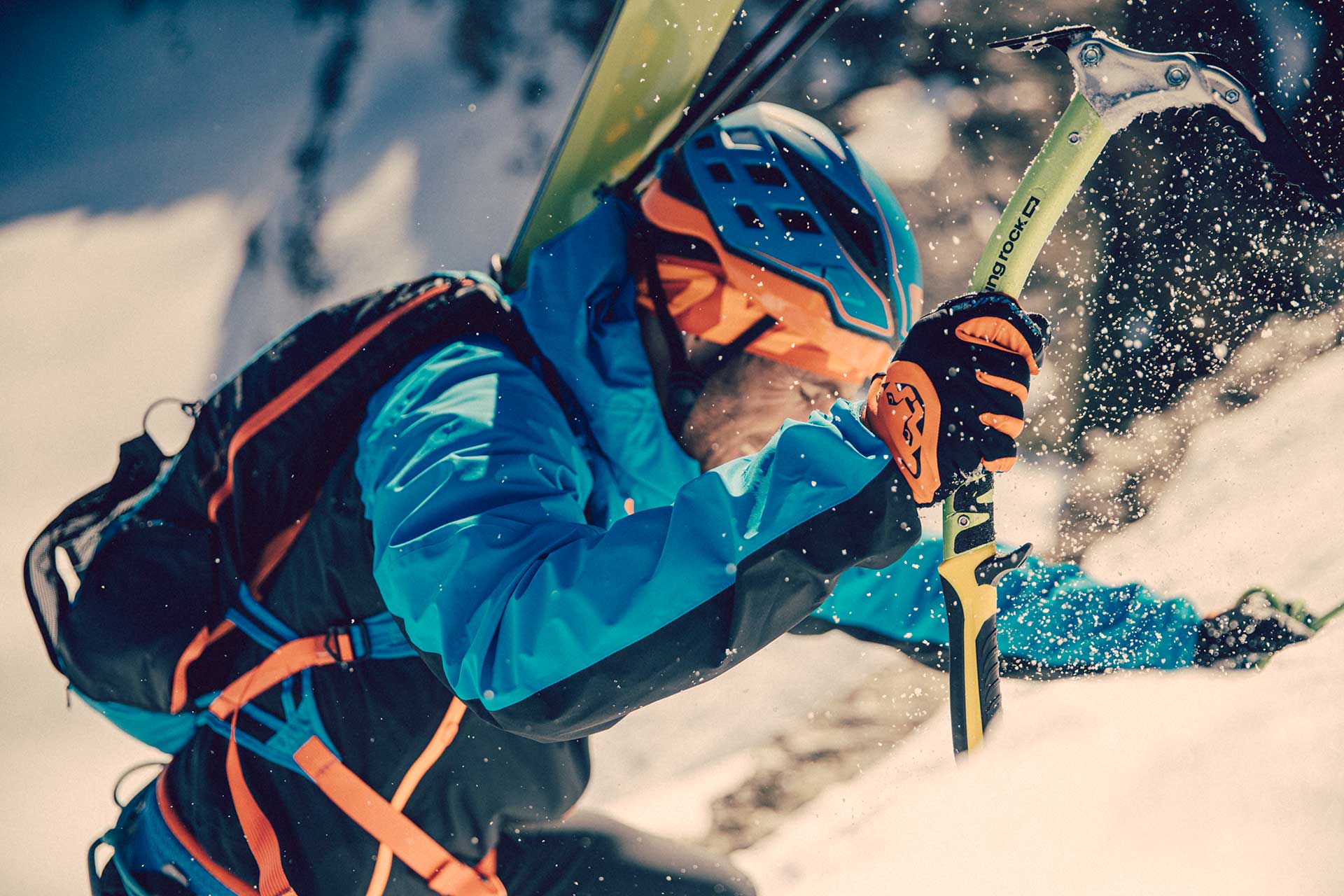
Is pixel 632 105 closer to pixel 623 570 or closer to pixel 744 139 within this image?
pixel 744 139

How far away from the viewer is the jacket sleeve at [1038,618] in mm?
2135

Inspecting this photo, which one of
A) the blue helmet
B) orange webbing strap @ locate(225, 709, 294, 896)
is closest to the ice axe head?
the blue helmet

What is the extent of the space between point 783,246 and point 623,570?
2.63 feet

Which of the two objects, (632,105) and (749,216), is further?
(632,105)

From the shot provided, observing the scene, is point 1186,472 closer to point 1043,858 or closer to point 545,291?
point 1043,858

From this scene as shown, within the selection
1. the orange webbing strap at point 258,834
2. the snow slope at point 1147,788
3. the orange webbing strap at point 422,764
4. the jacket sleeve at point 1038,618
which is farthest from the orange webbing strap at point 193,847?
the snow slope at point 1147,788

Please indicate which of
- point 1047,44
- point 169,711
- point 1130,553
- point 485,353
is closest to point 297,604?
point 169,711

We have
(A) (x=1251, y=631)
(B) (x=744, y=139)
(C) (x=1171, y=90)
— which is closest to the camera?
(C) (x=1171, y=90)

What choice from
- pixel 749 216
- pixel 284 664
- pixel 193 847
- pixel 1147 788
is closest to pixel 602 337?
pixel 749 216

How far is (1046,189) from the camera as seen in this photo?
5.15ft

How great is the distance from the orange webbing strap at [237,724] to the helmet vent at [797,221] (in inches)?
46.7

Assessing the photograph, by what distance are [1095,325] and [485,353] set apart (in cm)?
371

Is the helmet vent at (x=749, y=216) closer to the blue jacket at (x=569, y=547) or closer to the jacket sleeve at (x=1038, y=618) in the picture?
the blue jacket at (x=569, y=547)

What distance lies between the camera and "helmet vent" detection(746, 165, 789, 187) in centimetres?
176
